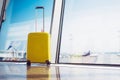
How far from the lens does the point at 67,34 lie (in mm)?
4941

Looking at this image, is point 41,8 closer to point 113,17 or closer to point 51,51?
point 51,51

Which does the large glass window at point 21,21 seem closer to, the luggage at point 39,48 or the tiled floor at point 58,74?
the luggage at point 39,48

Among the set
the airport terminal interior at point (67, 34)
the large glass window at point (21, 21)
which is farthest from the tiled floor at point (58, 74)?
the large glass window at point (21, 21)

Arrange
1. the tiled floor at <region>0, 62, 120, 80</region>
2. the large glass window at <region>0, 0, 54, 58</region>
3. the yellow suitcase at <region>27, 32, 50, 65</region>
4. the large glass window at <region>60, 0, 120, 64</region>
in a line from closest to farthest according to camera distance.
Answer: the tiled floor at <region>0, 62, 120, 80</region> < the large glass window at <region>60, 0, 120, 64</region> < the yellow suitcase at <region>27, 32, 50, 65</region> < the large glass window at <region>0, 0, 54, 58</region>

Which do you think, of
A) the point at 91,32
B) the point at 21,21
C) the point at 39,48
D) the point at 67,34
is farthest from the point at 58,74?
the point at 21,21

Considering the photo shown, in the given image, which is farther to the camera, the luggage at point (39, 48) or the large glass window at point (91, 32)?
the luggage at point (39, 48)

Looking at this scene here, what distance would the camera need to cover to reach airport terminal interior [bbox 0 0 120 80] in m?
4.39

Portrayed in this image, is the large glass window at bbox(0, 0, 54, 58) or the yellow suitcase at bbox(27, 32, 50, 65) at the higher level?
the large glass window at bbox(0, 0, 54, 58)

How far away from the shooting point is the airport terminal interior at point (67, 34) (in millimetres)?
4391

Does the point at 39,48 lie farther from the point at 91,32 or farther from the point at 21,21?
the point at 21,21

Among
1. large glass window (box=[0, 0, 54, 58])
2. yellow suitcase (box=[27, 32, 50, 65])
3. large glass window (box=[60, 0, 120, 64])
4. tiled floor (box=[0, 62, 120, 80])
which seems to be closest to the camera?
tiled floor (box=[0, 62, 120, 80])

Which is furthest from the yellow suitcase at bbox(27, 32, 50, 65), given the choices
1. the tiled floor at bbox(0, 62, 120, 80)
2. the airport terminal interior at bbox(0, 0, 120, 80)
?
the tiled floor at bbox(0, 62, 120, 80)

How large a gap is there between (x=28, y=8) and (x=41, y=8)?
2.17 ft

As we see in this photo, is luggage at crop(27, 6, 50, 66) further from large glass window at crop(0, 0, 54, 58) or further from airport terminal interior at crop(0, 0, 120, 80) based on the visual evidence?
large glass window at crop(0, 0, 54, 58)
